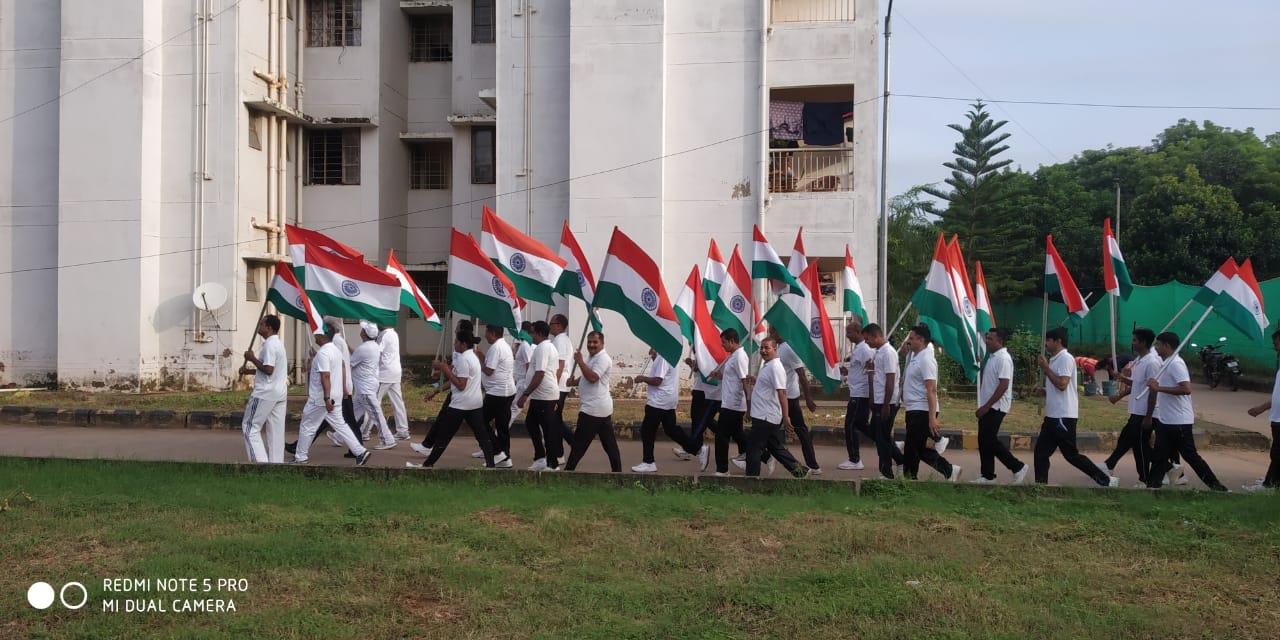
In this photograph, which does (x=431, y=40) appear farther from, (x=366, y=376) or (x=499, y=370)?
(x=499, y=370)

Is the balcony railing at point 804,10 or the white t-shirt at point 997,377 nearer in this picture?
the white t-shirt at point 997,377

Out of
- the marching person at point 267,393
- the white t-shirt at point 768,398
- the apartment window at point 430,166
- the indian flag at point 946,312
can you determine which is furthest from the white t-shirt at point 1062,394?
the apartment window at point 430,166

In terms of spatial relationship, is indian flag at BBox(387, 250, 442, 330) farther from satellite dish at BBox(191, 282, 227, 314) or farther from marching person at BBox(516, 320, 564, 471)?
satellite dish at BBox(191, 282, 227, 314)

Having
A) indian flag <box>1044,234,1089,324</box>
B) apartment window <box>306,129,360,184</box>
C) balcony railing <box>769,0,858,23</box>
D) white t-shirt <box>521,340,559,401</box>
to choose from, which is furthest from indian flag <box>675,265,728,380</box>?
apartment window <box>306,129,360,184</box>

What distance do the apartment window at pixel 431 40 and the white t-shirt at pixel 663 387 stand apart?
565 inches

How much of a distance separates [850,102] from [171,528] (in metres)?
15.7

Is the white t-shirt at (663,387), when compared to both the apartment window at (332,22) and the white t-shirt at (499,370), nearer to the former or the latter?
the white t-shirt at (499,370)

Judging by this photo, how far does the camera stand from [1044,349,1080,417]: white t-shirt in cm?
860

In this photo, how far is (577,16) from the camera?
17.7 meters

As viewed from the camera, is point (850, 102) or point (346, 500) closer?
point (346, 500)

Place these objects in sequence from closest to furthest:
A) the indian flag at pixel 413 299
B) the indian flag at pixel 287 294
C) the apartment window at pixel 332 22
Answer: the indian flag at pixel 287 294 → the indian flag at pixel 413 299 → the apartment window at pixel 332 22

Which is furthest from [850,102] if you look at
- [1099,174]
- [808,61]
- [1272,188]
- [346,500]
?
[1099,174]

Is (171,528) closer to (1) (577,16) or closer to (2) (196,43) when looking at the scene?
(1) (577,16)

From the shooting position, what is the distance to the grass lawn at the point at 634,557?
4.90m
